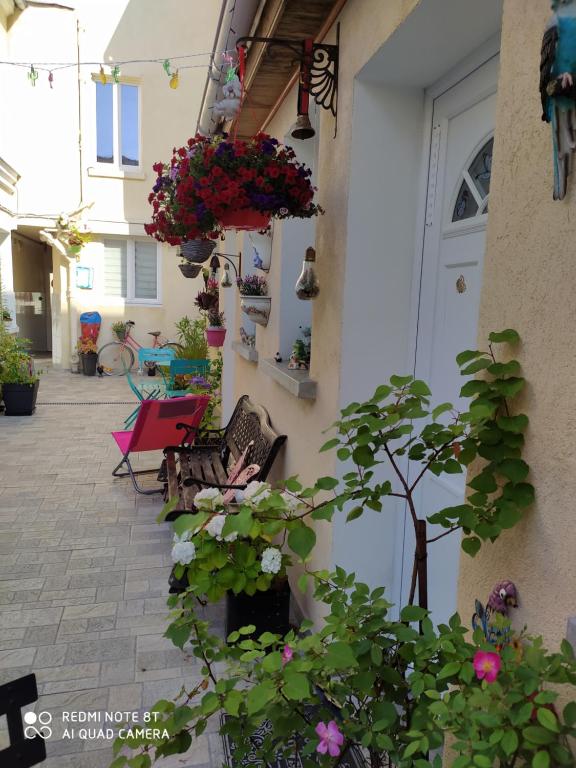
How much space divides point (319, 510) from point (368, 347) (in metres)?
1.25

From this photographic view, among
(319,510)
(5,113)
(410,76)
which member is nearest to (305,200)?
(410,76)

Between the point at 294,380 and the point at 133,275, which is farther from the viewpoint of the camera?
the point at 133,275

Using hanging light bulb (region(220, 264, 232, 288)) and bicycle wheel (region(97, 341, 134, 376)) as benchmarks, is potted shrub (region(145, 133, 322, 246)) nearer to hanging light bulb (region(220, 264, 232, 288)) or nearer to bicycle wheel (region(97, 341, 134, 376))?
hanging light bulb (region(220, 264, 232, 288))

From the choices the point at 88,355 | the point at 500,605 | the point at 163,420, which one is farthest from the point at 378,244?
the point at 88,355

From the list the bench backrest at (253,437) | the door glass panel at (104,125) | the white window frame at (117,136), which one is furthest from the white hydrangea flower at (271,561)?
the door glass panel at (104,125)

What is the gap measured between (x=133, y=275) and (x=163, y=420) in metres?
8.87

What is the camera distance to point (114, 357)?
12.8 metres

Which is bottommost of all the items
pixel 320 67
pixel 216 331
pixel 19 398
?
pixel 19 398

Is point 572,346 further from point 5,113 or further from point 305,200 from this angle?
point 5,113

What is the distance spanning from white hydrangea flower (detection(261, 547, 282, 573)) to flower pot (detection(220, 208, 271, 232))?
5.25 feet

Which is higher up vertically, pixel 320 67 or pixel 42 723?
pixel 320 67

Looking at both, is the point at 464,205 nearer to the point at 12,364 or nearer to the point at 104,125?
the point at 12,364

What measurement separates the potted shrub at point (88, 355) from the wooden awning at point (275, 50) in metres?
8.86

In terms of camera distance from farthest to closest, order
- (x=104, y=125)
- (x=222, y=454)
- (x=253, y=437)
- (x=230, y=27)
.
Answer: (x=104, y=125), (x=222, y=454), (x=253, y=437), (x=230, y=27)
